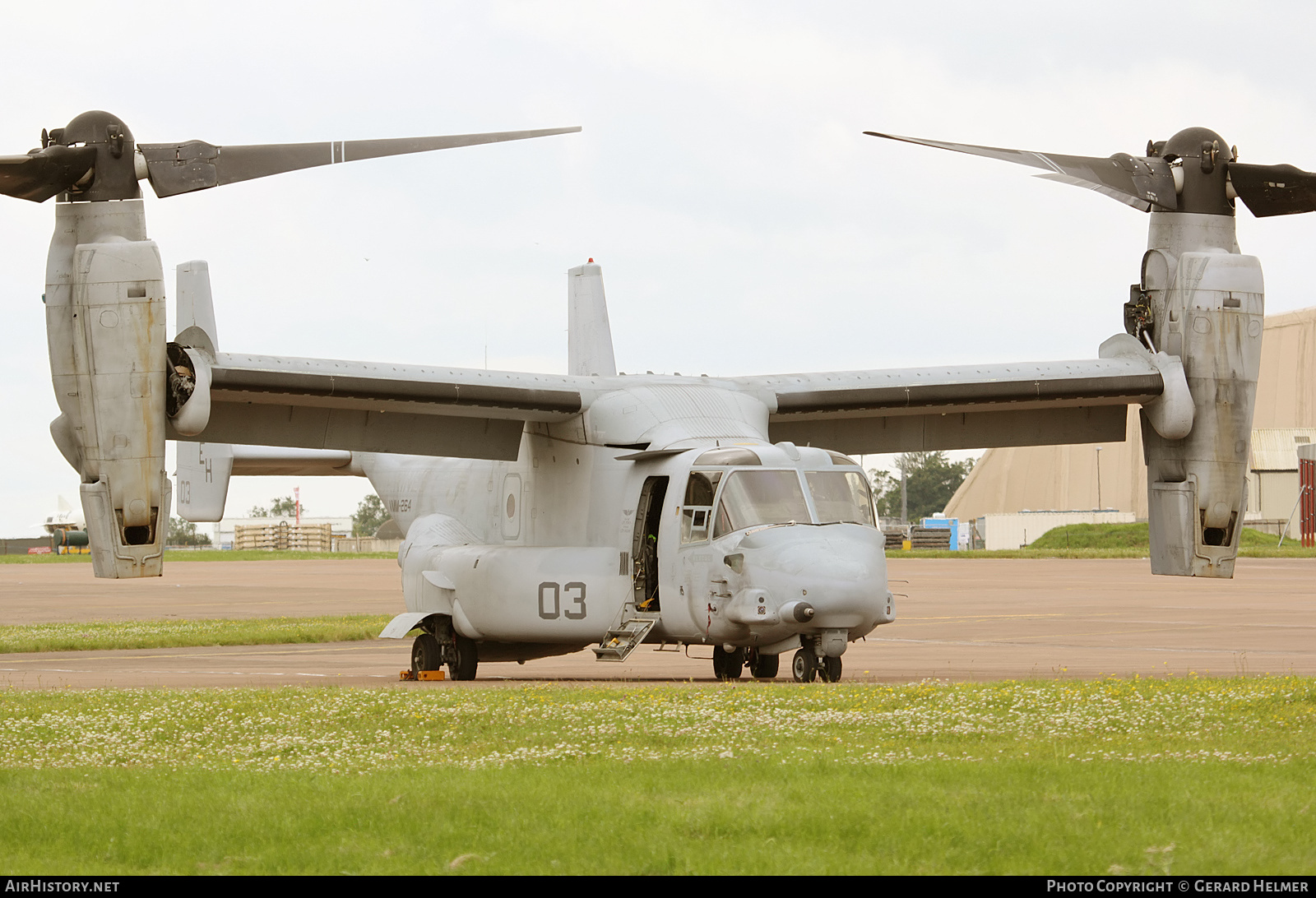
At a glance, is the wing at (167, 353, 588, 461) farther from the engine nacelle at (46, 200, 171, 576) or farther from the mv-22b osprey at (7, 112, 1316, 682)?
the engine nacelle at (46, 200, 171, 576)

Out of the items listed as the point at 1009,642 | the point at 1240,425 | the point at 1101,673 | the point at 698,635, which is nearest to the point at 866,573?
the point at 698,635

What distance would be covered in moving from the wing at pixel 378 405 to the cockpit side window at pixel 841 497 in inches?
159

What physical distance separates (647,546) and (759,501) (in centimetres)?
223

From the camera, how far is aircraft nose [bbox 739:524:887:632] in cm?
1517

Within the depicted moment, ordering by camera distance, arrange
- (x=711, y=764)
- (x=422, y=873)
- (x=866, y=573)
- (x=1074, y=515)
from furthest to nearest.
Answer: (x=1074, y=515) → (x=866, y=573) → (x=711, y=764) → (x=422, y=873)

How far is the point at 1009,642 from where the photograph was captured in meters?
26.2

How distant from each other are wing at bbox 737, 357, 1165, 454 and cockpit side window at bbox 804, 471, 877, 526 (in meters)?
3.14

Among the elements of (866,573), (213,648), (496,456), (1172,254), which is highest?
(1172,254)

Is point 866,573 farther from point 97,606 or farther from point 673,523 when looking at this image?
point 97,606

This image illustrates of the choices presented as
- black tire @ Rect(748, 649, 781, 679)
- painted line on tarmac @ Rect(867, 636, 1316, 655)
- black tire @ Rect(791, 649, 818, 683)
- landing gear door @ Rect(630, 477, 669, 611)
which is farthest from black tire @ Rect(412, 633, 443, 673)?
painted line on tarmac @ Rect(867, 636, 1316, 655)

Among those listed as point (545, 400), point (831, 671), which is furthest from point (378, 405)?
point (831, 671)

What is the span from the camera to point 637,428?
Answer: 60.9ft

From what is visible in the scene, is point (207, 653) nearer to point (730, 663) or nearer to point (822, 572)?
point (730, 663)

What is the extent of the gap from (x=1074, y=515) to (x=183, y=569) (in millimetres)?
73845
